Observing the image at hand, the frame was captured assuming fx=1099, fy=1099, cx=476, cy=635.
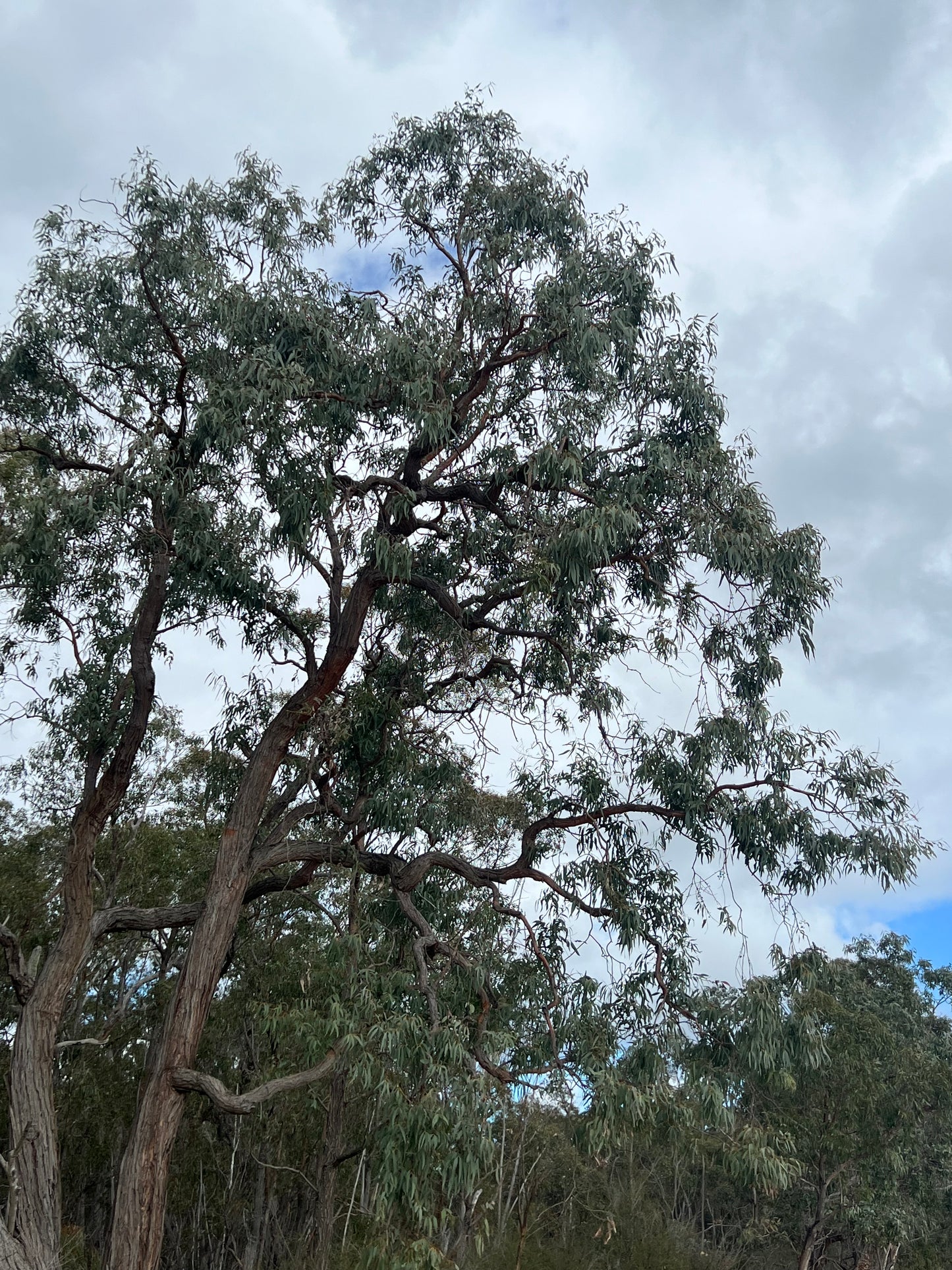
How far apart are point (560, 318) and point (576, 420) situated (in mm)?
739

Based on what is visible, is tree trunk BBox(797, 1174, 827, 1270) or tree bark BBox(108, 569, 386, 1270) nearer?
tree bark BBox(108, 569, 386, 1270)

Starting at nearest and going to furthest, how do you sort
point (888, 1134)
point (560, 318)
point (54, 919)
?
point (560, 318), point (54, 919), point (888, 1134)

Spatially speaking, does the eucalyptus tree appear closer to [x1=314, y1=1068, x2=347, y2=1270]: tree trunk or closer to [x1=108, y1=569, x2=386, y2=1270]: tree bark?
[x1=108, y1=569, x2=386, y2=1270]: tree bark

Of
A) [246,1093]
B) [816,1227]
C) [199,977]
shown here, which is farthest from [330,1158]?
[816,1227]

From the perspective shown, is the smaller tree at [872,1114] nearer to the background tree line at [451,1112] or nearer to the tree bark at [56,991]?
the background tree line at [451,1112]

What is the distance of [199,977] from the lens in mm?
7285

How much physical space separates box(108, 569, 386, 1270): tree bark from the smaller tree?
16.7 feet

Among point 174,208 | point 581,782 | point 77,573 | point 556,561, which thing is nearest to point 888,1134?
point 581,782

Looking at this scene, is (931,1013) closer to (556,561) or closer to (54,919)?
(54,919)

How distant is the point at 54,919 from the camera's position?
1433 cm

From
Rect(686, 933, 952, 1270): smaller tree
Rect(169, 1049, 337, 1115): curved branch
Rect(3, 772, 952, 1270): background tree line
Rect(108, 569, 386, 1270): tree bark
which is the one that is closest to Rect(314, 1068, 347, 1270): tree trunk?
Rect(3, 772, 952, 1270): background tree line

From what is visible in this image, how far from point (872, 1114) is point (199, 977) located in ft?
41.4

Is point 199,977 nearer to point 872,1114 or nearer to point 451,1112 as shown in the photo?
point 451,1112

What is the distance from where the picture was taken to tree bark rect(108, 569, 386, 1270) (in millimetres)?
6719
